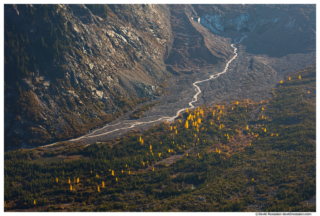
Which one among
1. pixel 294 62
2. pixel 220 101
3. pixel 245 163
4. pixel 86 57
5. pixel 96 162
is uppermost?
pixel 86 57

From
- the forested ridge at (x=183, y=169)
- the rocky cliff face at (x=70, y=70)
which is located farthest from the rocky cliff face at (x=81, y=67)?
the forested ridge at (x=183, y=169)

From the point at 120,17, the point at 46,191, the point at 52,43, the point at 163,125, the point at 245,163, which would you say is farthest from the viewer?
the point at 120,17

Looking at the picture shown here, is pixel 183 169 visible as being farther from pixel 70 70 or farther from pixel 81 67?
pixel 81 67

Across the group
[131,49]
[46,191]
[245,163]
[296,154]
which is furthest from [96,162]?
[131,49]

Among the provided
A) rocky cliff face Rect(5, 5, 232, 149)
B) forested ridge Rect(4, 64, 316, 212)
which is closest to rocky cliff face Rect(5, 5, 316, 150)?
rocky cliff face Rect(5, 5, 232, 149)

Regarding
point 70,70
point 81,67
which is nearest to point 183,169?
point 70,70

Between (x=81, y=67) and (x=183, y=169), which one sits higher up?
(x=81, y=67)

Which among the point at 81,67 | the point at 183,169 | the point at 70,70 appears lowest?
the point at 183,169

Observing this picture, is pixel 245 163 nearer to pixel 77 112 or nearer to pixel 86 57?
pixel 77 112
